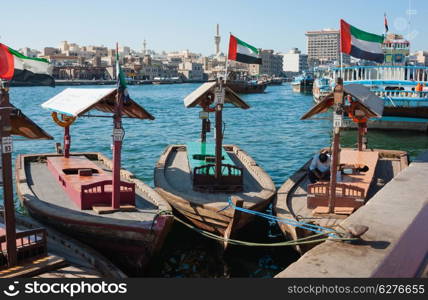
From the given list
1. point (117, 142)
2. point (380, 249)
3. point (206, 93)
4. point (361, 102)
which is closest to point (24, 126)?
point (117, 142)

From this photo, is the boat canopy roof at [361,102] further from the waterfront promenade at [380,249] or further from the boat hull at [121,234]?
the boat hull at [121,234]

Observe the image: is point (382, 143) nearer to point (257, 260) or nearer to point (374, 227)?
point (257, 260)

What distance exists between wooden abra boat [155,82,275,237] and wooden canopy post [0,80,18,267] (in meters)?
4.80

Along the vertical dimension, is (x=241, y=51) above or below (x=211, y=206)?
above

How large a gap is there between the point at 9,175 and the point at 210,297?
4.75 m

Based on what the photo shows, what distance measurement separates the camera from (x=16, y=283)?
6969 millimetres

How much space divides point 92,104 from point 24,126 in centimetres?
183

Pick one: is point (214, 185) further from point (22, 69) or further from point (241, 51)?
point (22, 69)

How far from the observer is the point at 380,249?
7.27m

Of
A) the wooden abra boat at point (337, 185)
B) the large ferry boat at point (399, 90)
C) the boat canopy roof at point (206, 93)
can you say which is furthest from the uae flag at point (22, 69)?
the large ferry boat at point (399, 90)

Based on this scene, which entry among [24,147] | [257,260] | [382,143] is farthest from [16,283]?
[382,143]

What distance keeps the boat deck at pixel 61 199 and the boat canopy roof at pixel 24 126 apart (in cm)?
197

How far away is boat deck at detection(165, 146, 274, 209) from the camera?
41.6 ft

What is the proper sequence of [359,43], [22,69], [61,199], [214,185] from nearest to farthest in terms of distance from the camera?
[22,69]
[61,199]
[359,43]
[214,185]
